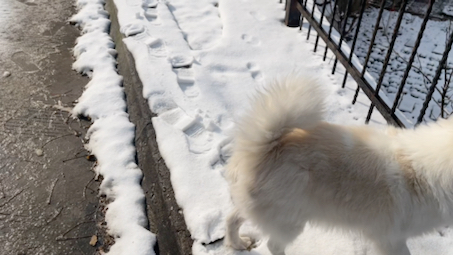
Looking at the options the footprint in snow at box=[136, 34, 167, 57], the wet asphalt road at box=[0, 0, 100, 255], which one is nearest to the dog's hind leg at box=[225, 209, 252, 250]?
the wet asphalt road at box=[0, 0, 100, 255]

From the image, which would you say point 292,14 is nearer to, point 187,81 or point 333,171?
point 187,81

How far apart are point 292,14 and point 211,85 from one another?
1.56 meters

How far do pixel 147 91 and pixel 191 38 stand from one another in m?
1.08

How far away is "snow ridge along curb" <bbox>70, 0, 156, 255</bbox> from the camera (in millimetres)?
2152

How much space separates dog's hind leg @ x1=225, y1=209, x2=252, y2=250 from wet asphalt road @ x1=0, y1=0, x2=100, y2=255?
86 cm

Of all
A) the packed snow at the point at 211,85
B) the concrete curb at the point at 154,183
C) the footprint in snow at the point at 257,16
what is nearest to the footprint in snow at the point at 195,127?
the packed snow at the point at 211,85

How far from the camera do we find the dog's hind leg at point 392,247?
170 cm

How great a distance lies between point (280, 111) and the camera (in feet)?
5.06

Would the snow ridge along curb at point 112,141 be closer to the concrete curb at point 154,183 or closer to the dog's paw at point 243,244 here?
the concrete curb at point 154,183

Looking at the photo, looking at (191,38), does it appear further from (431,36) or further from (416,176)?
(431,36)

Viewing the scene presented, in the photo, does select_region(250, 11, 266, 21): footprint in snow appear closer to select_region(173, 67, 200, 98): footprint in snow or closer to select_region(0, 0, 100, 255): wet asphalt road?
select_region(173, 67, 200, 98): footprint in snow

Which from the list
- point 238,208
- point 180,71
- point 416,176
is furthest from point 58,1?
point 416,176

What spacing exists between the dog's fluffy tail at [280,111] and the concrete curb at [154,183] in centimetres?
88

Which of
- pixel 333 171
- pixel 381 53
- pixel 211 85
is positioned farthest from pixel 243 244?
pixel 381 53
